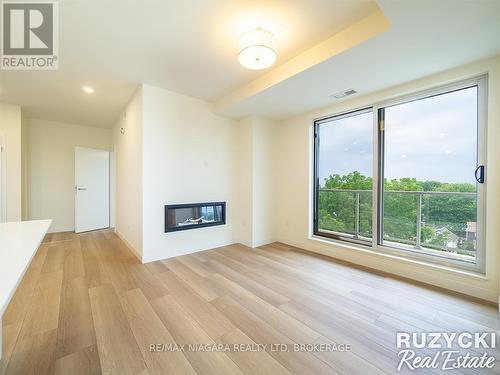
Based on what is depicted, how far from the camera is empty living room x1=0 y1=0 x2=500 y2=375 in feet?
4.90

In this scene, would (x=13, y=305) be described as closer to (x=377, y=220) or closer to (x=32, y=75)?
(x=32, y=75)

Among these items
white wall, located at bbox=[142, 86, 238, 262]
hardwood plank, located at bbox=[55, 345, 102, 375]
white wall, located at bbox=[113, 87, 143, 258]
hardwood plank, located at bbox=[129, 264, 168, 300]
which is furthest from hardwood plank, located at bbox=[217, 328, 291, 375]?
white wall, located at bbox=[113, 87, 143, 258]

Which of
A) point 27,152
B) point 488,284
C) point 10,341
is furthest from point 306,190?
point 27,152

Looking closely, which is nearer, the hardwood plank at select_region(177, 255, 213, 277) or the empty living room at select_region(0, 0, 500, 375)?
the empty living room at select_region(0, 0, 500, 375)

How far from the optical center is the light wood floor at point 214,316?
1.34 m

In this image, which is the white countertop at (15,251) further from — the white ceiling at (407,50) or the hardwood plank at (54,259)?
the white ceiling at (407,50)

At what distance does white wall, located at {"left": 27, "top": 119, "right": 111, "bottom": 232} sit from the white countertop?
3901 mm

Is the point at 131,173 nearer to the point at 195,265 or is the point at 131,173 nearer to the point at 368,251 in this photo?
the point at 195,265

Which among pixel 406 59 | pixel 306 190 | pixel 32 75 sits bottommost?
pixel 306 190

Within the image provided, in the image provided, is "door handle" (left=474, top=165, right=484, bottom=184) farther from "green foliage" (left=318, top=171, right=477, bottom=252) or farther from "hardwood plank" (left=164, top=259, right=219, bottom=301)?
"hardwood plank" (left=164, top=259, right=219, bottom=301)

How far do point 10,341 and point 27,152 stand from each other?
15.2ft

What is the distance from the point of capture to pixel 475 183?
87.9 inches

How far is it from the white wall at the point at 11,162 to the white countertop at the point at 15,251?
2.93 meters

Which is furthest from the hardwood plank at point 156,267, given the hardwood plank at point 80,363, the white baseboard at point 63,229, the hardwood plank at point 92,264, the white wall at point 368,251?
the white baseboard at point 63,229
